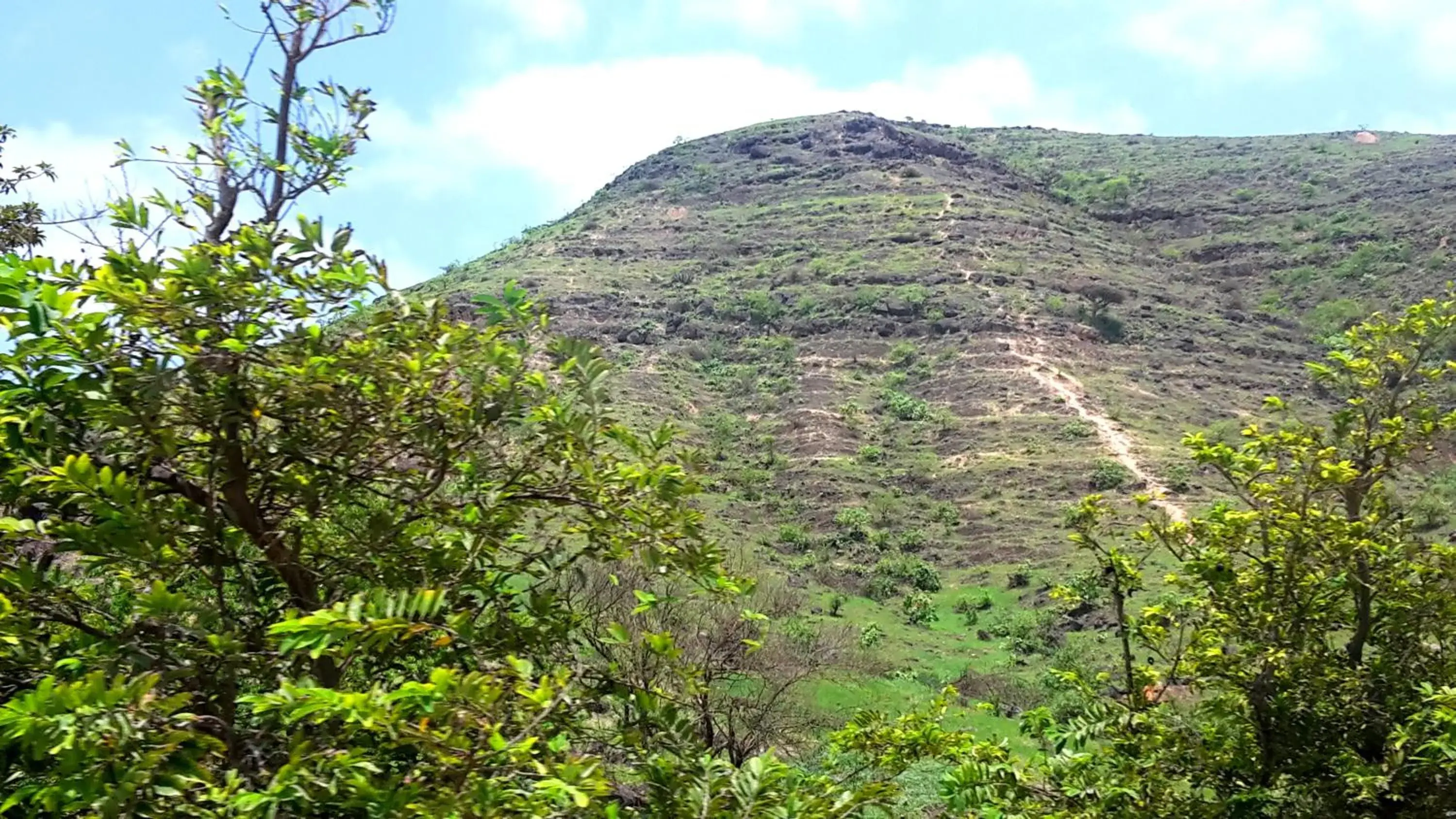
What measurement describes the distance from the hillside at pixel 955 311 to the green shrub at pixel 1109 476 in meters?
0.11

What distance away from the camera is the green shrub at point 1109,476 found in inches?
1426

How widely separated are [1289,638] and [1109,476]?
113 ft

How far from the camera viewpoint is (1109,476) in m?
36.5

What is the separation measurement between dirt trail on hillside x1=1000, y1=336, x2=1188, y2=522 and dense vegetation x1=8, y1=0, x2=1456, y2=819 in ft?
93.3

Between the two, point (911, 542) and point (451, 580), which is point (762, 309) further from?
point (451, 580)

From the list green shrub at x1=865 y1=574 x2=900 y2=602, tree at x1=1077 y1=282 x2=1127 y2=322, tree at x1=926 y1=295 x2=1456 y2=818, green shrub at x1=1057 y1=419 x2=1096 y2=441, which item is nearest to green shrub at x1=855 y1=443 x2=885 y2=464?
green shrub at x1=1057 y1=419 x2=1096 y2=441

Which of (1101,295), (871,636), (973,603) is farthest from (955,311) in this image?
(871,636)

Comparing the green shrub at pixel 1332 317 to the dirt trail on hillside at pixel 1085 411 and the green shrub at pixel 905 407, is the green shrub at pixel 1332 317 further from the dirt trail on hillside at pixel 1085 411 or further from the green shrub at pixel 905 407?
the green shrub at pixel 905 407

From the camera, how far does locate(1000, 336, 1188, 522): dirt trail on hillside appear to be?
35812 mm

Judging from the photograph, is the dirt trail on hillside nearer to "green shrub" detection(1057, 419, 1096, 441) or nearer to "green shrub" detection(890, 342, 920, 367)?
"green shrub" detection(1057, 419, 1096, 441)

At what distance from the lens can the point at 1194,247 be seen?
67875mm

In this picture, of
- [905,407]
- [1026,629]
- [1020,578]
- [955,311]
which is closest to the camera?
[1026,629]

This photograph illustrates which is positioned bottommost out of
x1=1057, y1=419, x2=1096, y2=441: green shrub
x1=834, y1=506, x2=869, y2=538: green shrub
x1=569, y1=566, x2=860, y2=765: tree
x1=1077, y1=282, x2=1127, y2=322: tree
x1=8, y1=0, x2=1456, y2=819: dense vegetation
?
x1=834, y1=506, x2=869, y2=538: green shrub

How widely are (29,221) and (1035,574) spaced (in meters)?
30.0
